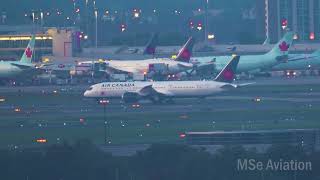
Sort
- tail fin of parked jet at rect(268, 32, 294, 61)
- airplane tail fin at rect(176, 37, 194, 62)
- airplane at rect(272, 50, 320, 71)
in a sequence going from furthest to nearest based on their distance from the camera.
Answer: airplane at rect(272, 50, 320, 71), tail fin of parked jet at rect(268, 32, 294, 61), airplane tail fin at rect(176, 37, 194, 62)

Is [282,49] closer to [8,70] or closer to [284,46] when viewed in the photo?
[284,46]

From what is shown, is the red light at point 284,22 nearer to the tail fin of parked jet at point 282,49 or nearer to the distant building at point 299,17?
the distant building at point 299,17

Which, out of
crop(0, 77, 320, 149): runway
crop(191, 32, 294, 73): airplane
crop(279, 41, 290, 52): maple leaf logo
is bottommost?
crop(0, 77, 320, 149): runway

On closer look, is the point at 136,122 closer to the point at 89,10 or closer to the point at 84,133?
the point at 84,133

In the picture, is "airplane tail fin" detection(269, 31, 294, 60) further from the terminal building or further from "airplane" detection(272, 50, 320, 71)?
the terminal building

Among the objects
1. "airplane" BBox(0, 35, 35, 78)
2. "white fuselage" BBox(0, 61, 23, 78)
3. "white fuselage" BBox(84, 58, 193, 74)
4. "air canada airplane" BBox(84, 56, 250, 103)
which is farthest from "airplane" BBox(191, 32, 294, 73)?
"air canada airplane" BBox(84, 56, 250, 103)

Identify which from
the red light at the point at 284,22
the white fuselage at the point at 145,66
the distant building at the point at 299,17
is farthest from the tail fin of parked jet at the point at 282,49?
the distant building at the point at 299,17

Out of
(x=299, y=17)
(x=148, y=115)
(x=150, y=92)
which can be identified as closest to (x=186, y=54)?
(x=150, y=92)
